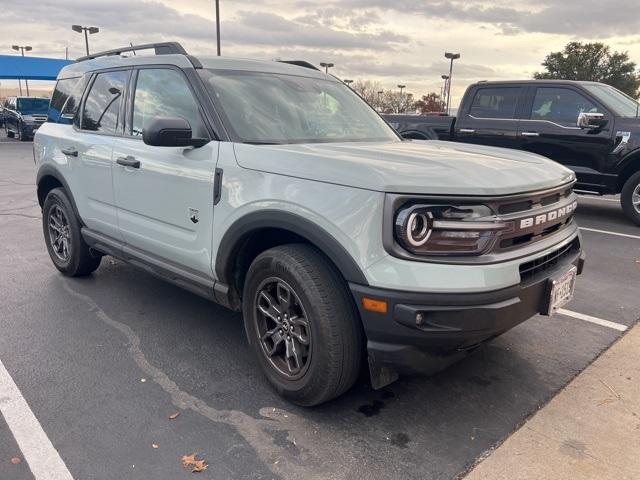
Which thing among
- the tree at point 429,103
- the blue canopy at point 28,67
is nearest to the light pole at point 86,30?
the blue canopy at point 28,67

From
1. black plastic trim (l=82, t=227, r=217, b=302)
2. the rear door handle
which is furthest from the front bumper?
the rear door handle

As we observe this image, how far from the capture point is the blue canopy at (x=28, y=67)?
32.6m

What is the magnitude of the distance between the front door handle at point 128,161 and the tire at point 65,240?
115 cm

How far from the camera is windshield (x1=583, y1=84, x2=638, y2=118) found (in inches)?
306

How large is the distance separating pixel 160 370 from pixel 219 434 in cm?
83

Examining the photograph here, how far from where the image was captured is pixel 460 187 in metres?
2.38

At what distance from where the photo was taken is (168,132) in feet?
9.98

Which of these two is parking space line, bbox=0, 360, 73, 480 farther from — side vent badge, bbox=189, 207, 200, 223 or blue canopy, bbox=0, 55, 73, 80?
blue canopy, bbox=0, 55, 73, 80

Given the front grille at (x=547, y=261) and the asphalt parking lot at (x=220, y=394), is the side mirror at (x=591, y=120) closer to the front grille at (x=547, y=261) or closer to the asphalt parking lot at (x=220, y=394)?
the asphalt parking lot at (x=220, y=394)

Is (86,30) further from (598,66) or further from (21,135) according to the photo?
(598,66)

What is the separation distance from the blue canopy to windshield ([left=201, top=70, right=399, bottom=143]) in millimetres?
32999

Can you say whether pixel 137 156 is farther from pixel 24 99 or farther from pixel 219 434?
pixel 24 99

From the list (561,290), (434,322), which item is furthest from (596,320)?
(434,322)

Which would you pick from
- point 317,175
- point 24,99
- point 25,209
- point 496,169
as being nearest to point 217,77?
point 317,175
